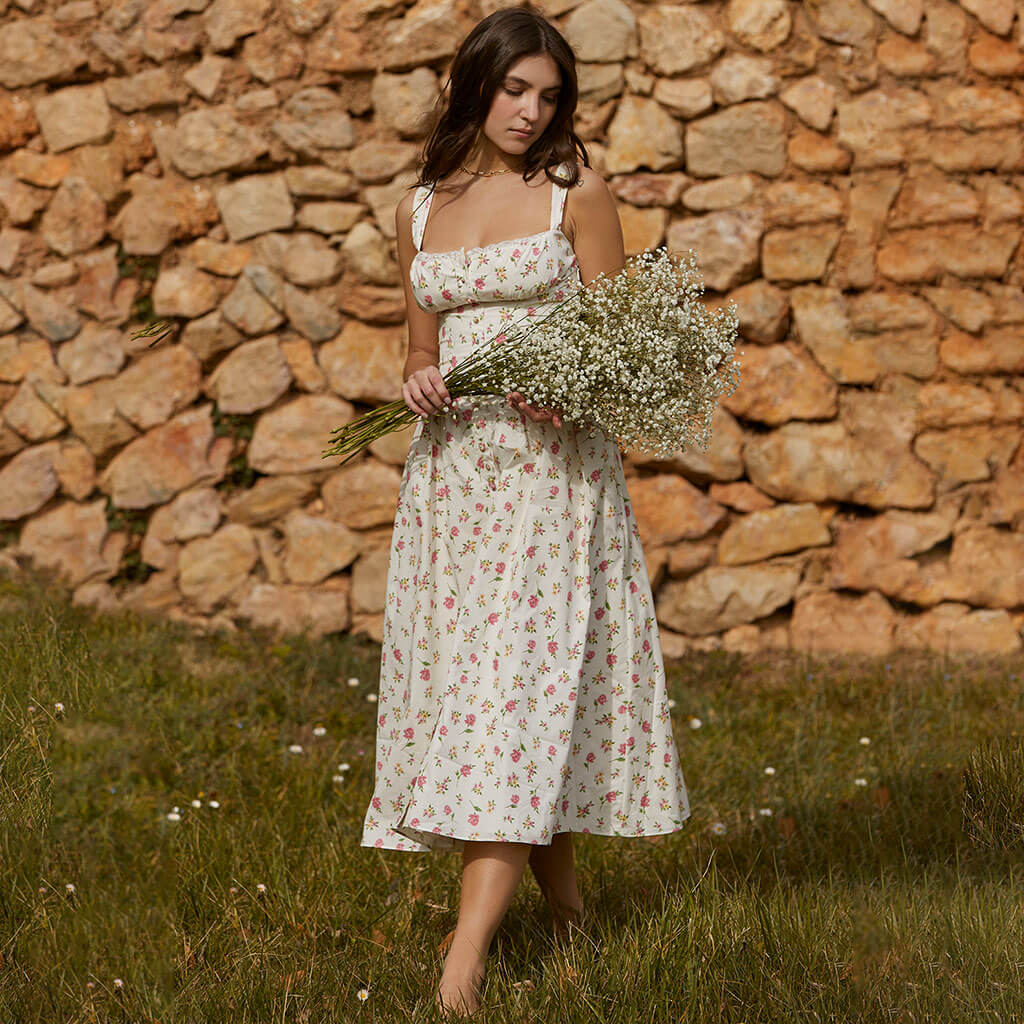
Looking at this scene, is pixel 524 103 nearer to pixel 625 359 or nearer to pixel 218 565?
pixel 625 359

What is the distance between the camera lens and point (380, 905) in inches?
116

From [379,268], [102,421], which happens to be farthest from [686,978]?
[102,421]

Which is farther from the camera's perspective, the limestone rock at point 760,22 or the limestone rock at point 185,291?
the limestone rock at point 185,291

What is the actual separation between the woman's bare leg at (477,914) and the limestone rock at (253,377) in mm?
3020

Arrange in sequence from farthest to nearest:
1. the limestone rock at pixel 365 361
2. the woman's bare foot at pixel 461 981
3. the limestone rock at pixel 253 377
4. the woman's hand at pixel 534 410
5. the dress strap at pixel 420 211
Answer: the limestone rock at pixel 253 377 → the limestone rock at pixel 365 361 → the dress strap at pixel 420 211 → the woman's hand at pixel 534 410 → the woman's bare foot at pixel 461 981

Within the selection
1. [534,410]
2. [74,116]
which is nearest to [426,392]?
[534,410]

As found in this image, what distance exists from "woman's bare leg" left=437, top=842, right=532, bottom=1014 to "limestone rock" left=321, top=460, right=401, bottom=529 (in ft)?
8.87

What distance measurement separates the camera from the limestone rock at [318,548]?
508 centimetres

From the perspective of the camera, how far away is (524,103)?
8.43ft

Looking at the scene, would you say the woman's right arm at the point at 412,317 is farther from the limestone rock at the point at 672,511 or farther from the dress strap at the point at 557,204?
the limestone rock at the point at 672,511

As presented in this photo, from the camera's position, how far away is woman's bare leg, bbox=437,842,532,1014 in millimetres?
2346

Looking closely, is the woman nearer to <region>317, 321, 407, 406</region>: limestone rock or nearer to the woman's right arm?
the woman's right arm

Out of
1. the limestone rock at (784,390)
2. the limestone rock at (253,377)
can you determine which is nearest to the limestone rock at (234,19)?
the limestone rock at (253,377)

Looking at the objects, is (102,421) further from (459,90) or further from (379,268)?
(459,90)
